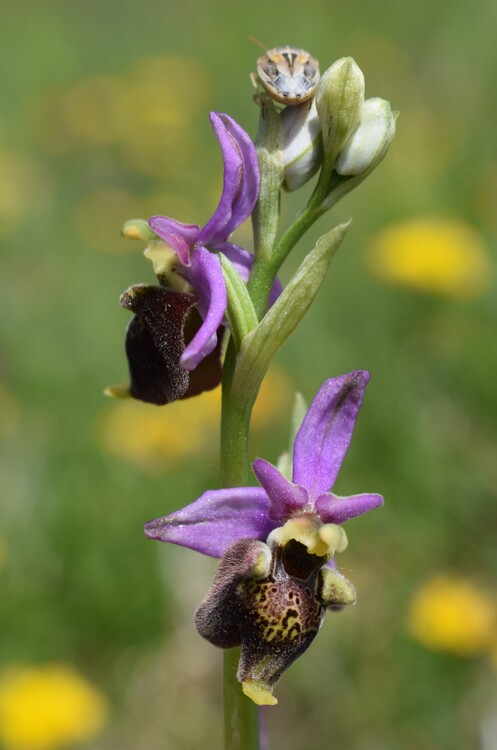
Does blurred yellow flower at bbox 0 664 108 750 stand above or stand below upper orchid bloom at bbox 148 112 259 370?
below

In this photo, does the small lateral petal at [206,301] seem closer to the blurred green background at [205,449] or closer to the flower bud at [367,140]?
the flower bud at [367,140]

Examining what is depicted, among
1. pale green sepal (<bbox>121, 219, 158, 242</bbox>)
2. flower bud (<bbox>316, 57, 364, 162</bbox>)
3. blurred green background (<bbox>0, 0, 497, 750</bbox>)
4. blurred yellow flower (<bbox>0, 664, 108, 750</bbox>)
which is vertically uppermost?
flower bud (<bbox>316, 57, 364, 162</bbox>)

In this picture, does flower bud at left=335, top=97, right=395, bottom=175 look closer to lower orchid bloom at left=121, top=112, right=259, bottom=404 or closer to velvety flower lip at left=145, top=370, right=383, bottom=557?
lower orchid bloom at left=121, top=112, right=259, bottom=404

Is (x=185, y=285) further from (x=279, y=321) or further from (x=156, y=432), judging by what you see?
(x=156, y=432)

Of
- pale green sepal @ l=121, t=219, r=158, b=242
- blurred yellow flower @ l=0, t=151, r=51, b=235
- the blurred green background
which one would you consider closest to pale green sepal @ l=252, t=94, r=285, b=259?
pale green sepal @ l=121, t=219, r=158, b=242

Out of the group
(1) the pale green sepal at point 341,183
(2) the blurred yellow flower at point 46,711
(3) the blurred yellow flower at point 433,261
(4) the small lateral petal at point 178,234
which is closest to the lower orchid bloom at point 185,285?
(4) the small lateral petal at point 178,234

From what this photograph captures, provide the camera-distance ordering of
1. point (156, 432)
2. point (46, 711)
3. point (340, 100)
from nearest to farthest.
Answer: point (340, 100)
point (46, 711)
point (156, 432)

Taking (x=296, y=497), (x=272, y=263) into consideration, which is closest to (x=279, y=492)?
(x=296, y=497)
